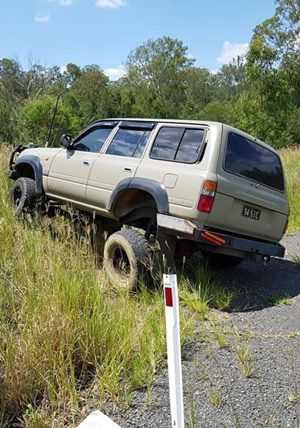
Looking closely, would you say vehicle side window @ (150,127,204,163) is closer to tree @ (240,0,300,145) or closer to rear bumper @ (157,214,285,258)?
rear bumper @ (157,214,285,258)

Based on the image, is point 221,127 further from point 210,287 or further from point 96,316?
point 96,316

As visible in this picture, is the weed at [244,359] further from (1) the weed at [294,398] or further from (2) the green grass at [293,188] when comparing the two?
(2) the green grass at [293,188]

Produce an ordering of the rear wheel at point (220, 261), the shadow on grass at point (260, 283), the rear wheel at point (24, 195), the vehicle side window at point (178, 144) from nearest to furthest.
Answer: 1. the vehicle side window at point (178, 144)
2. the shadow on grass at point (260, 283)
3. the rear wheel at point (220, 261)
4. the rear wheel at point (24, 195)

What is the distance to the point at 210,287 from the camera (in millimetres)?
5227

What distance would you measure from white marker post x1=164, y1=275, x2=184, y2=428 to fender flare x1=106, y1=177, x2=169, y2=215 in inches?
99.5

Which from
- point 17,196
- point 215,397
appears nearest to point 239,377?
point 215,397

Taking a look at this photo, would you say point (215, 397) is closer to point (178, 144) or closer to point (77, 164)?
point (178, 144)

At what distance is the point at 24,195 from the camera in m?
6.84

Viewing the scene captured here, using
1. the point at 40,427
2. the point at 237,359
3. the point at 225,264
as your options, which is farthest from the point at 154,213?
the point at 40,427

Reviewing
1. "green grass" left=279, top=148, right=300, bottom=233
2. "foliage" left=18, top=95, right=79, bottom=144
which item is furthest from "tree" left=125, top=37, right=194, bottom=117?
"green grass" left=279, top=148, right=300, bottom=233

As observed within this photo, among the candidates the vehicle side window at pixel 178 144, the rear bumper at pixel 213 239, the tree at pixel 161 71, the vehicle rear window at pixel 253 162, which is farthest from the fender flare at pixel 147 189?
the tree at pixel 161 71

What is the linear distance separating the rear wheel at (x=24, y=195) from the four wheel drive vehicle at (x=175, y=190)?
20cm

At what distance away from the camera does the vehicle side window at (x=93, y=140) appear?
20.6 ft

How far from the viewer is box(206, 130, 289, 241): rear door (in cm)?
480
